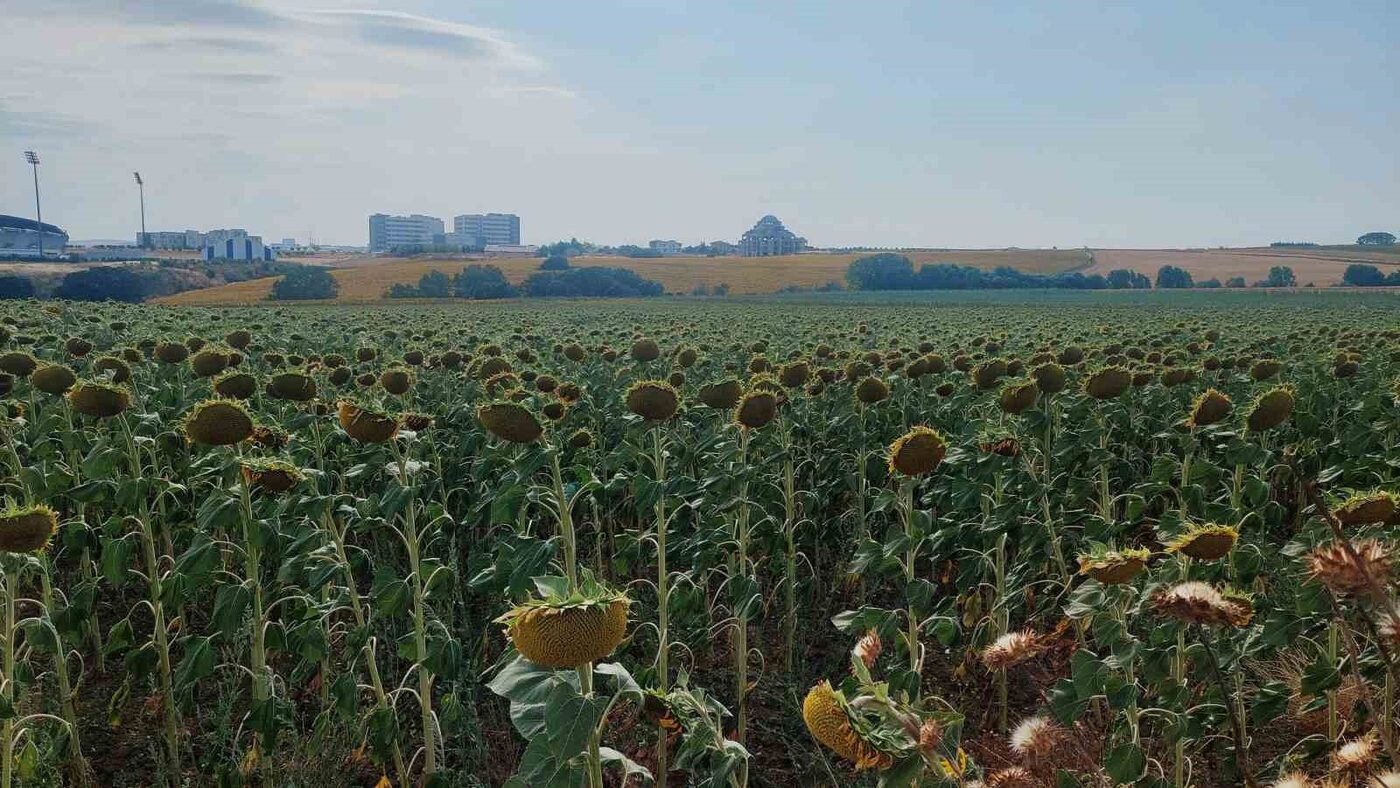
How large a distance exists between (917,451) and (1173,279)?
98.7 m

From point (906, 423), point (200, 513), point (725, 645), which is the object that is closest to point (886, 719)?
point (200, 513)

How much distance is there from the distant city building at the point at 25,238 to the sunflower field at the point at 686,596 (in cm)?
14590

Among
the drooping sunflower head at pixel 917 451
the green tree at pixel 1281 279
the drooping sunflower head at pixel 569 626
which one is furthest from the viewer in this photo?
the green tree at pixel 1281 279

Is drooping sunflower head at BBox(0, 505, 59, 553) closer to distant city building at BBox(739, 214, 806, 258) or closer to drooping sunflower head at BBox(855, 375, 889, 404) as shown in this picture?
drooping sunflower head at BBox(855, 375, 889, 404)

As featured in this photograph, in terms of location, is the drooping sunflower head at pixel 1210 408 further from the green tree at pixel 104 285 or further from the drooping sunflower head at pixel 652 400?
the green tree at pixel 104 285

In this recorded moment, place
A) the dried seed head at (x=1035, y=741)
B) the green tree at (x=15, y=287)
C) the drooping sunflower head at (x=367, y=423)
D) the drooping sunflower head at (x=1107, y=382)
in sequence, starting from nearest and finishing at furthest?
the dried seed head at (x=1035, y=741) → the drooping sunflower head at (x=367, y=423) → the drooping sunflower head at (x=1107, y=382) → the green tree at (x=15, y=287)

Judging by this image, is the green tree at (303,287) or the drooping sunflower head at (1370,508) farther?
the green tree at (303,287)

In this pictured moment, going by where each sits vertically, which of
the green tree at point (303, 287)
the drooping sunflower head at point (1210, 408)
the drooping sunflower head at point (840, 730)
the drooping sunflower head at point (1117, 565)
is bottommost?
the green tree at point (303, 287)

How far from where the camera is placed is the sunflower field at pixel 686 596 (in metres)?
2.28

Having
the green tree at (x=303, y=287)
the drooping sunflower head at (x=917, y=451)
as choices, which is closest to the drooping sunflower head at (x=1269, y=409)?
the drooping sunflower head at (x=917, y=451)

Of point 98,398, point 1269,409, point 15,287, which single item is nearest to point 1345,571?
point 1269,409

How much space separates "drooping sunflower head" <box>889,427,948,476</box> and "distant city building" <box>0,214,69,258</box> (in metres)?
149

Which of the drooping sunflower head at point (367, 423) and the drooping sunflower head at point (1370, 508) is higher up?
the drooping sunflower head at point (367, 423)

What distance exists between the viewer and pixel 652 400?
15.0ft
